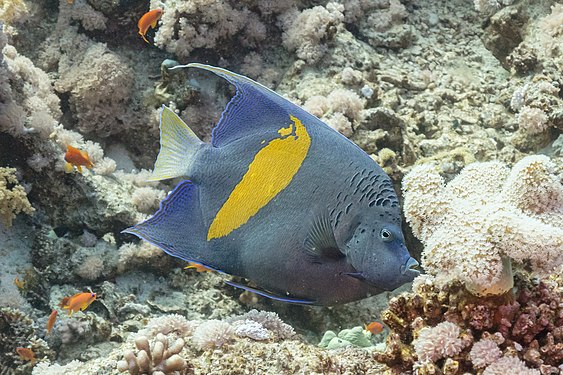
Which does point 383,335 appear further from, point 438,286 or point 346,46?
point 346,46

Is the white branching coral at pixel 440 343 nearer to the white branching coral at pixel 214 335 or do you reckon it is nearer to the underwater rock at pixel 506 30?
the white branching coral at pixel 214 335

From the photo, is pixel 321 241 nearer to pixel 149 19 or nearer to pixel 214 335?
pixel 214 335

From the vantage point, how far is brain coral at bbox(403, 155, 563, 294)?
1978mm

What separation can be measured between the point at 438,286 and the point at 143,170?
3858 millimetres

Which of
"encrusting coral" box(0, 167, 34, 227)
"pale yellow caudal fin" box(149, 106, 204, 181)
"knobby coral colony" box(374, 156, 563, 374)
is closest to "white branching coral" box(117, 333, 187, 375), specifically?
"pale yellow caudal fin" box(149, 106, 204, 181)

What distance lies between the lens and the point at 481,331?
2.11 metres

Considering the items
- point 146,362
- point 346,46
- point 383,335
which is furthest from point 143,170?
point 146,362

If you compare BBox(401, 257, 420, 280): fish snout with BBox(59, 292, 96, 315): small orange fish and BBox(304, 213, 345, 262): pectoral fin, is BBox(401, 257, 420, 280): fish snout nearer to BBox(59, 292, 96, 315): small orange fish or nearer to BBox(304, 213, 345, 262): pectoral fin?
BBox(304, 213, 345, 262): pectoral fin

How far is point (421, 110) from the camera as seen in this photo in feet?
17.7

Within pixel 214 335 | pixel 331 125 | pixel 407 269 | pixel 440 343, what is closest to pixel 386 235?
pixel 407 269

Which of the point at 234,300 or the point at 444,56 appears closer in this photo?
the point at 234,300

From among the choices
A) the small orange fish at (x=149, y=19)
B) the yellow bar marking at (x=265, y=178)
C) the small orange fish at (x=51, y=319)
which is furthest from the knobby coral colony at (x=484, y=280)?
the small orange fish at (x=149, y=19)

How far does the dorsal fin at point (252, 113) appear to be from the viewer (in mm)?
2223

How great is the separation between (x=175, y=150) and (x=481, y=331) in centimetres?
152
